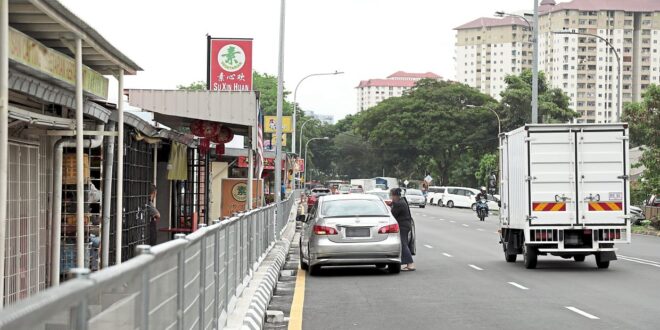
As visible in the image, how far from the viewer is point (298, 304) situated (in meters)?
13.4

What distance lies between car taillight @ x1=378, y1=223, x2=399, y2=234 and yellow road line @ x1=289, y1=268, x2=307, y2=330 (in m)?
1.68

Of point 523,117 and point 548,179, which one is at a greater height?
point 523,117

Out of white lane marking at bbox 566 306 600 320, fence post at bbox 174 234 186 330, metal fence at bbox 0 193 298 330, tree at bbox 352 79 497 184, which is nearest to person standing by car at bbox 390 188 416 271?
white lane marking at bbox 566 306 600 320

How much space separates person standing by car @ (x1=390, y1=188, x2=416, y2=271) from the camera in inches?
748

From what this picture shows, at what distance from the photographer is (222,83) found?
30.4 metres

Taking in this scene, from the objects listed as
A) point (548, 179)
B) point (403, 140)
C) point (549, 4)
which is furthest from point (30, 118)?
point (549, 4)

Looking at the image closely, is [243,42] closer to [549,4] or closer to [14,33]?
[14,33]

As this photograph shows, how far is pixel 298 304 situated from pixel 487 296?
9.51ft

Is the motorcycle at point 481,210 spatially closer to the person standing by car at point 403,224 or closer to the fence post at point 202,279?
the person standing by car at point 403,224

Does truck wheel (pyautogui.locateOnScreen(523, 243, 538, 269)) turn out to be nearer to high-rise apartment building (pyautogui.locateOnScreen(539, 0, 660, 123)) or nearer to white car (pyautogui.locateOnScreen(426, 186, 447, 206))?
white car (pyautogui.locateOnScreen(426, 186, 447, 206))

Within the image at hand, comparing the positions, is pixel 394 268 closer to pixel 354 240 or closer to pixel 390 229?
pixel 390 229

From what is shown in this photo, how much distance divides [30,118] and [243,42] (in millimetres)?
21172

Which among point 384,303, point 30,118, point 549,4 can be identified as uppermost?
point 549,4

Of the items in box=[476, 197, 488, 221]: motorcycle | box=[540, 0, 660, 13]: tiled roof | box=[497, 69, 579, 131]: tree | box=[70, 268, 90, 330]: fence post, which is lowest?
box=[476, 197, 488, 221]: motorcycle
